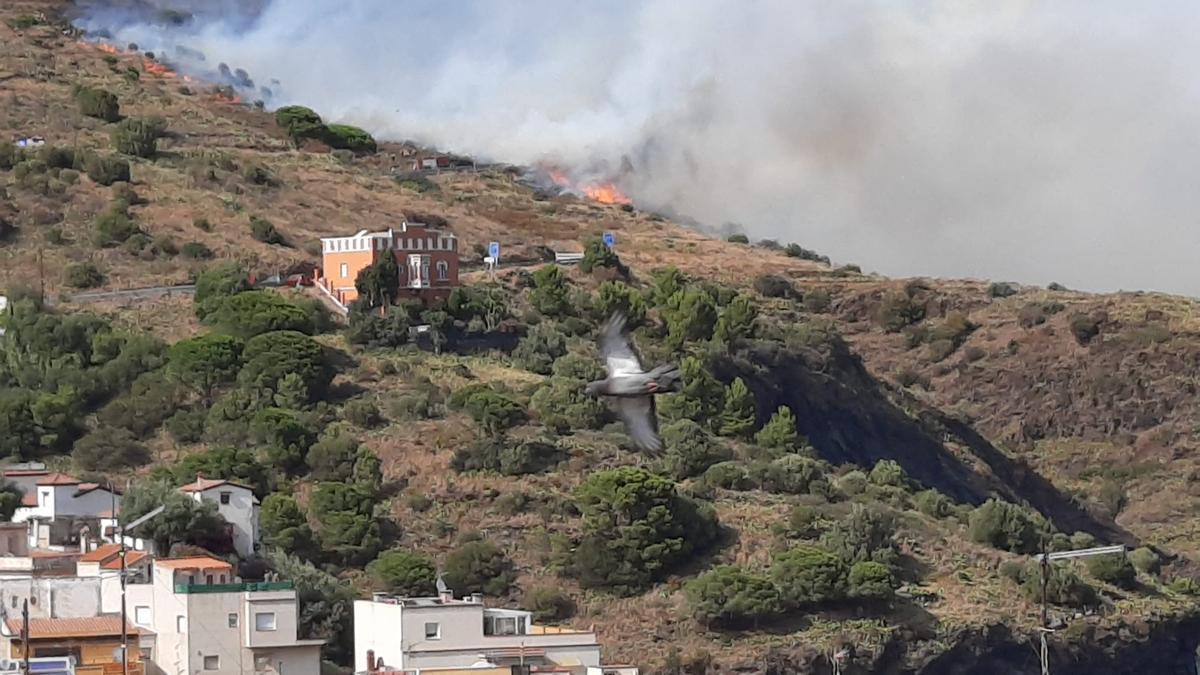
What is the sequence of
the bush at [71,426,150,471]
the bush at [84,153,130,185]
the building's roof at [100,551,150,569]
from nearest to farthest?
1. the building's roof at [100,551,150,569]
2. the bush at [71,426,150,471]
3. the bush at [84,153,130,185]

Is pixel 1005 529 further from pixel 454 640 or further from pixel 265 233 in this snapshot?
pixel 265 233

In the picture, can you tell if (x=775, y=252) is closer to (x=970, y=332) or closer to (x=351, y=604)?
(x=970, y=332)

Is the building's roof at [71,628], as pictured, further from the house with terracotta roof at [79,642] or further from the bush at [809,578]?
the bush at [809,578]

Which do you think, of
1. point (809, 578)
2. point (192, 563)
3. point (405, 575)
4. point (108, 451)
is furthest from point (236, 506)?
point (809, 578)

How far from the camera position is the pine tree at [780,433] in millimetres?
133250

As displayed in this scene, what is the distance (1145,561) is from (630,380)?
261 feet

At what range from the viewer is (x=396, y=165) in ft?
627

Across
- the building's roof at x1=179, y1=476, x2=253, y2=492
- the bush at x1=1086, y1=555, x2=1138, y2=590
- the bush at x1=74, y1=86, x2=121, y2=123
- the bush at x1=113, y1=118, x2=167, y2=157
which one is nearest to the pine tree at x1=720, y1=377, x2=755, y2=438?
the bush at x1=1086, y1=555, x2=1138, y2=590

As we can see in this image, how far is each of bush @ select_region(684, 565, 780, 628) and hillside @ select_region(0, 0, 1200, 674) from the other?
0.13 meters

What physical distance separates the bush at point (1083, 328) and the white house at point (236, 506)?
8393cm

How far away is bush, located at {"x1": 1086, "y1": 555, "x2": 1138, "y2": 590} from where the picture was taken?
127 metres

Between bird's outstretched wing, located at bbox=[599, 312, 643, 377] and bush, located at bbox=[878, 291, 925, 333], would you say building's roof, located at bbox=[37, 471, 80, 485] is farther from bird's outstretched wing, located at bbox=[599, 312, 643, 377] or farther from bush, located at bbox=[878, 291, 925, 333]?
bush, located at bbox=[878, 291, 925, 333]

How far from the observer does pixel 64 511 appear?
104812 millimetres

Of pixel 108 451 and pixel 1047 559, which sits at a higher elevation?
pixel 108 451
